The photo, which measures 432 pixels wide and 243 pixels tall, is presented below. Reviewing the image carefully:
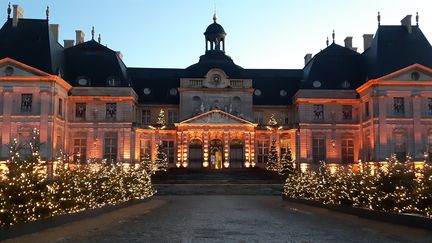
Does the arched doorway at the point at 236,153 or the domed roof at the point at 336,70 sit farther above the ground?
the domed roof at the point at 336,70

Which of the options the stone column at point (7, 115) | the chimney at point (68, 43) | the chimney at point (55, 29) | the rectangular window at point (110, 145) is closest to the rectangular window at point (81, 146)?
the rectangular window at point (110, 145)

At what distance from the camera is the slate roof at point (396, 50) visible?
57.8m

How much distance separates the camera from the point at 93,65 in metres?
61.8

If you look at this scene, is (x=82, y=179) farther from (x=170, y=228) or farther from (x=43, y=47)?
(x=43, y=47)

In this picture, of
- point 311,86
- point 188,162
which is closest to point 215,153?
point 188,162

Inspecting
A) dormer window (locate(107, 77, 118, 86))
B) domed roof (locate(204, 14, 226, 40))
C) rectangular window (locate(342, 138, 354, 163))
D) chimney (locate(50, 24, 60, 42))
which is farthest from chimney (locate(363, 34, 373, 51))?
chimney (locate(50, 24, 60, 42))

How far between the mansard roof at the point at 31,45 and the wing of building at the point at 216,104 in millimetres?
121

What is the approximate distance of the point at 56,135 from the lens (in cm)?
5528

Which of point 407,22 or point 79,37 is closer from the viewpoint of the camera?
point 407,22

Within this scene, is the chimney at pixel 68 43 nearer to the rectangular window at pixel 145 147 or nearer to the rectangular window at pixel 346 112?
the rectangular window at pixel 145 147

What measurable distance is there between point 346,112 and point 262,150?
34.1 ft

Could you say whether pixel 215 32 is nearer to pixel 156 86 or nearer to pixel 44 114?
pixel 156 86

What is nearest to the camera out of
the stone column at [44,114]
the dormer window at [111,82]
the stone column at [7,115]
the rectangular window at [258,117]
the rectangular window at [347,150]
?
the stone column at [44,114]

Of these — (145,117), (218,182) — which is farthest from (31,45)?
(218,182)
